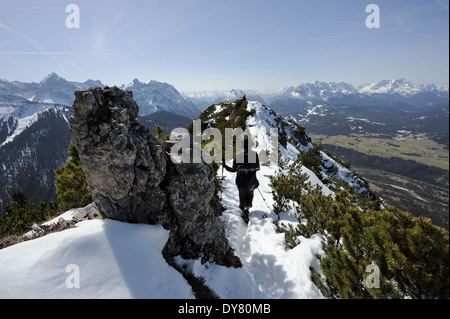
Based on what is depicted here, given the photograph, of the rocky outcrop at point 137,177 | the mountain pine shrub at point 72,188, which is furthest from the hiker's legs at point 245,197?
the mountain pine shrub at point 72,188

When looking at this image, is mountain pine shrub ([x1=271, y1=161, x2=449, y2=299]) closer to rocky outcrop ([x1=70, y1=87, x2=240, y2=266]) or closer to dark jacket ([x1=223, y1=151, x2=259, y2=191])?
rocky outcrop ([x1=70, y1=87, x2=240, y2=266])

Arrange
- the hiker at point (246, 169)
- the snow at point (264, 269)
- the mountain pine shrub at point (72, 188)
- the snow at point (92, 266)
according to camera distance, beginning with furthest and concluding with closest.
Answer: the mountain pine shrub at point (72, 188)
the hiker at point (246, 169)
the snow at point (264, 269)
the snow at point (92, 266)

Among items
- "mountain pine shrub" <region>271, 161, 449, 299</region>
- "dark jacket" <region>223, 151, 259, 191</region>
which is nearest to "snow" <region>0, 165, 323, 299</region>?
"mountain pine shrub" <region>271, 161, 449, 299</region>

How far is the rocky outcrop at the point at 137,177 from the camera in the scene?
18.3 feet

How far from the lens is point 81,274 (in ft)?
14.4

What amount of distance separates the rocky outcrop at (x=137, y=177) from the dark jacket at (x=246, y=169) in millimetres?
2319

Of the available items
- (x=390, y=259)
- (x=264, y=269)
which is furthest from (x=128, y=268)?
(x=390, y=259)

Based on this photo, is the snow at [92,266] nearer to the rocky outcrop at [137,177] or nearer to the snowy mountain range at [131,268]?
the snowy mountain range at [131,268]

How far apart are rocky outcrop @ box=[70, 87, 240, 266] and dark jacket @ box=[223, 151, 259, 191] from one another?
2.32m

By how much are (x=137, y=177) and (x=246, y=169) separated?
503 centimetres

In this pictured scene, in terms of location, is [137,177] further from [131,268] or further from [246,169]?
[246,169]

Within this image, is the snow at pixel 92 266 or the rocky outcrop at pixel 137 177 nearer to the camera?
the snow at pixel 92 266

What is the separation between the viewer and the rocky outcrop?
5570 mm

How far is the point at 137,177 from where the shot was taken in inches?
236
